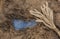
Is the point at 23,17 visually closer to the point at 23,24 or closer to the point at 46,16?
the point at 23,24

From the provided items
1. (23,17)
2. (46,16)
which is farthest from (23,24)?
(46,16)

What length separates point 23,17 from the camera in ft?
8.07

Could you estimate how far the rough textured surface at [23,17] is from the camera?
95.0 inches

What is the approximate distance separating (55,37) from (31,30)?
10.4 inches

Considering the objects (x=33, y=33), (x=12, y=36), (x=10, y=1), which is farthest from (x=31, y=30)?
(x=10, y=1)

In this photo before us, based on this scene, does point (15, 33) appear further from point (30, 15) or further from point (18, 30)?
point (30, 15)

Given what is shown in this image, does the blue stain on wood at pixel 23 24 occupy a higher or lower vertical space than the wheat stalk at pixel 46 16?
lower

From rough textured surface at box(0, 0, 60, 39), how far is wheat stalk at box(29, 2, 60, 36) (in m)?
0.04

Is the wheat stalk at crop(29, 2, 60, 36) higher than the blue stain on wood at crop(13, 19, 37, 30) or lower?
higher

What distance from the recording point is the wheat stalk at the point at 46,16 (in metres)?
2.40

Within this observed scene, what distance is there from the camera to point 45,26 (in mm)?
2424

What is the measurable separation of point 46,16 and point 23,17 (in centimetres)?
25

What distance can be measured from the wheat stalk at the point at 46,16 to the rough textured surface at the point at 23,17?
0.14 feet

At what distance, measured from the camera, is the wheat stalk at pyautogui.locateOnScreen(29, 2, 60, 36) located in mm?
2396
